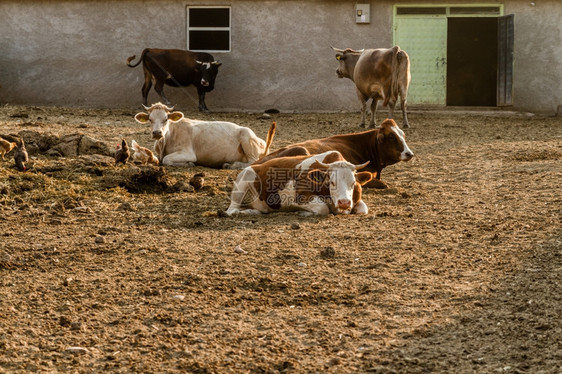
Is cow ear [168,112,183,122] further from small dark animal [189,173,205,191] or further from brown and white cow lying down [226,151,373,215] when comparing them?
brown and white cow lying down [226,151,373,215]

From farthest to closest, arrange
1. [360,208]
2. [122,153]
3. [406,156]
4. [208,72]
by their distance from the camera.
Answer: [208,72] < [122,153] < [406,156] < [360,208]

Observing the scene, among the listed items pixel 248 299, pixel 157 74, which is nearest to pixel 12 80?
pixel 157 74

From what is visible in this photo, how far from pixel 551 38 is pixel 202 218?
14.5m

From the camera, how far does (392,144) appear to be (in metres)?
9.72

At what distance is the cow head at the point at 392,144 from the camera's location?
968 cm

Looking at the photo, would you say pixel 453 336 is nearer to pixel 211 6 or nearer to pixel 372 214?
pixel 372 214

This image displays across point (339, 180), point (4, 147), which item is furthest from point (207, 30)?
point (339, 180)

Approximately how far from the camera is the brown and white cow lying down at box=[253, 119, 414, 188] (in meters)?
9.59

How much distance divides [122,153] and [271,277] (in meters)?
5.46

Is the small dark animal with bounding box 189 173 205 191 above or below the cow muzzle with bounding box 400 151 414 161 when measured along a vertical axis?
below

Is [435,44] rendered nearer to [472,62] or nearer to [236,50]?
[472,62]

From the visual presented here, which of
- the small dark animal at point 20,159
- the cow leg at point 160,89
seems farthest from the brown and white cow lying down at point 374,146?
the cow leg at point 160,89

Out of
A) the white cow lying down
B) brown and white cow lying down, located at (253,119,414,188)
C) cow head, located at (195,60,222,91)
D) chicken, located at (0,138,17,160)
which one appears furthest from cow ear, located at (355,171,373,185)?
cow head, located at (195,60,222,91)

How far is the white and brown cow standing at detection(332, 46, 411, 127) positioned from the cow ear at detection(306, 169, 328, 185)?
8386mm
